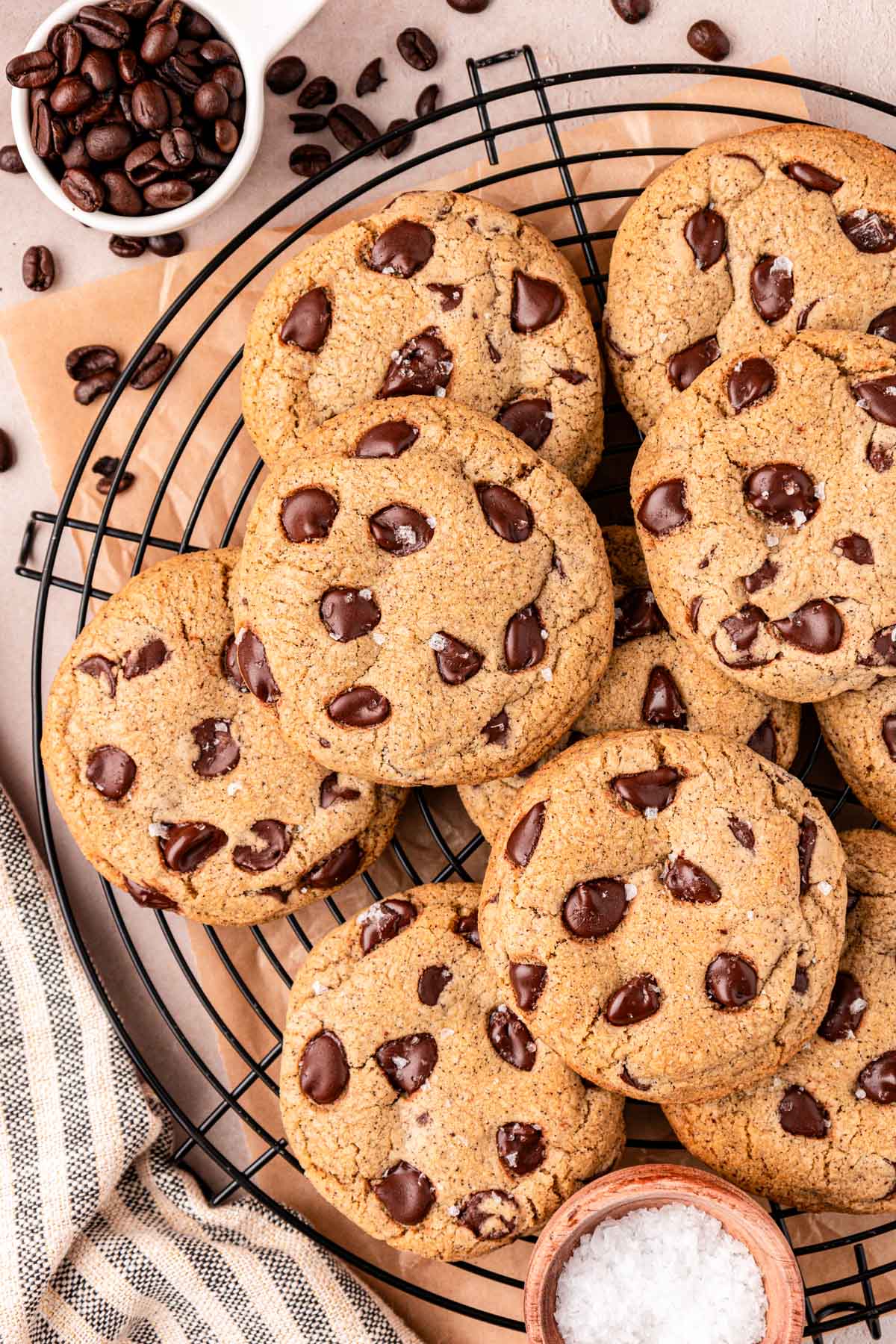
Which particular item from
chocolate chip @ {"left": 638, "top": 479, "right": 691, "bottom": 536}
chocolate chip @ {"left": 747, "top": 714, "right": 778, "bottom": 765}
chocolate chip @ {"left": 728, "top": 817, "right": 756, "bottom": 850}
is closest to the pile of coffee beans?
chocolate chip @ {"left": 638, "top": 479, "right": 691, "bottom": 536}

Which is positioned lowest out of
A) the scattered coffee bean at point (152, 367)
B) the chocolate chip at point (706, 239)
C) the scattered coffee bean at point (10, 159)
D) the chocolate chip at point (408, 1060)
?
the chocolate chip at point (408, 1060)

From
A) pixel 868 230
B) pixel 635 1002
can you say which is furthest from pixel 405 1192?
pixel 868 230

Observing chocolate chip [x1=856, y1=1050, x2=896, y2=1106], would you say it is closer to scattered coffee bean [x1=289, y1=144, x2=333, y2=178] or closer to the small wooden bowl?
the small wooden bowl

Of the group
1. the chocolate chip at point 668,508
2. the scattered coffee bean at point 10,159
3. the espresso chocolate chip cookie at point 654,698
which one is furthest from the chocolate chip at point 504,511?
the scattered coffee bean at point 10,159

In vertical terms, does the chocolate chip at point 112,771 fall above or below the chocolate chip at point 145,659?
below

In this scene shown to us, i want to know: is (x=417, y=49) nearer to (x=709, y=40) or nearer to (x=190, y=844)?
(x=709, y=40)

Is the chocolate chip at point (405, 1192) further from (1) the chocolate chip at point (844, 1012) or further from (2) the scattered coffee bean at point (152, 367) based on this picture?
(2) the scattered coffee bean at point (152, 367)

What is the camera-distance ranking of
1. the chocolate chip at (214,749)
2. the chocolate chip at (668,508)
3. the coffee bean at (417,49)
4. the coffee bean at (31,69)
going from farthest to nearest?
the coffee bean at (417,49), the coffee bean at (31,69), the chocolate chip at (214,749), the chocolate chip at (668,508)
